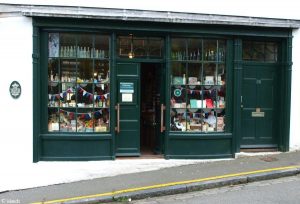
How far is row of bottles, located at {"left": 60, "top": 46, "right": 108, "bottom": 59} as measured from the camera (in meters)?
10.1

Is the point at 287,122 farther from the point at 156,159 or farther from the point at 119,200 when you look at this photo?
the point at 119,200

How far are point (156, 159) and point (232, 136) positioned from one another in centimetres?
197

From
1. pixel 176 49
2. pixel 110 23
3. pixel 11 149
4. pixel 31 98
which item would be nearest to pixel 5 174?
pixel 11 149

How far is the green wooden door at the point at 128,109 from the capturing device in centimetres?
1035

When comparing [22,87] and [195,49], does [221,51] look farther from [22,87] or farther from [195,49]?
[22,87]

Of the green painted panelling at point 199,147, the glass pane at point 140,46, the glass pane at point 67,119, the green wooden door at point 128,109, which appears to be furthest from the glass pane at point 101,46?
the green painted panelling at point 199,147

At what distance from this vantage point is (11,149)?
9773mm

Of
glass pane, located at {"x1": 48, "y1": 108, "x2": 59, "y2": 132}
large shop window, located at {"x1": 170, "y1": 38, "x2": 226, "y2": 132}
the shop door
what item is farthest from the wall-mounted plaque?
the shop door

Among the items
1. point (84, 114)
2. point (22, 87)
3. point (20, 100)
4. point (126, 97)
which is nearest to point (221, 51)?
point (126, 97)

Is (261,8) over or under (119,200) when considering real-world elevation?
over

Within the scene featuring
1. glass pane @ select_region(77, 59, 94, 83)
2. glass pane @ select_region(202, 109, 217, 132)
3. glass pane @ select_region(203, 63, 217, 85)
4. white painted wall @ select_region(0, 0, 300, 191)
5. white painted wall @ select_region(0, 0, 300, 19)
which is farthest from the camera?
glass pane @ select_region(202, 109, 217, 132)

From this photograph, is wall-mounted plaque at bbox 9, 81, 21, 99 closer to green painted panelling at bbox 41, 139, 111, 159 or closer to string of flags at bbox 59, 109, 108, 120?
string of flags at bbox 59, 109, 108, 120

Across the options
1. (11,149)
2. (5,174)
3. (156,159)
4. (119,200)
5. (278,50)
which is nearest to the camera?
(119,200)

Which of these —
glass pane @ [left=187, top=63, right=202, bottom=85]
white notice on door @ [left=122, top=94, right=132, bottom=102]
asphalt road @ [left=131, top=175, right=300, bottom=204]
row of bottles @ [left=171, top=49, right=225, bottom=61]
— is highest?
row of bottles @ [left=171, top=49, right=225, bottom=61]
